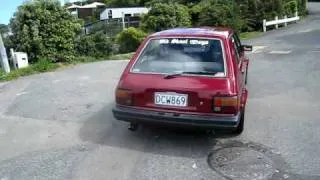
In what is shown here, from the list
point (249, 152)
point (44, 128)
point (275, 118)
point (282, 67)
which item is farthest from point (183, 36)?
point (282, 67)

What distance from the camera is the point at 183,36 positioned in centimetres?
584

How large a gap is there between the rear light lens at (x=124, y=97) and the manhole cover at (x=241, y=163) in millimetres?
1314

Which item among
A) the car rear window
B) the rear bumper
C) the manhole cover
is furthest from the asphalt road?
the car rear window

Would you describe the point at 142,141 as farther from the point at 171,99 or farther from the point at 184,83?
the point at 184,83

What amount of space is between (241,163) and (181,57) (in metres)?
1.66

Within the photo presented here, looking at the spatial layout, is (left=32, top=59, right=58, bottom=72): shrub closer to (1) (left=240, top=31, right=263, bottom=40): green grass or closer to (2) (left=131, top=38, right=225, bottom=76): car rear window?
(2) (left=131, top=38, right=225, bottom=76): car rear window

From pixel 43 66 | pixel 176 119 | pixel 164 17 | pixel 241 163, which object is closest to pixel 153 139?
pixel 176 119

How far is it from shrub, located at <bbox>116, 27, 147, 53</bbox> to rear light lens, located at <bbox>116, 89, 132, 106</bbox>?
12.8 meters

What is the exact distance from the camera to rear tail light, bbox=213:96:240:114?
5.16 meters

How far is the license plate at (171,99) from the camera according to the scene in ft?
17.4

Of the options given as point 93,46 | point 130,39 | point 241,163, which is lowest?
point 241,163

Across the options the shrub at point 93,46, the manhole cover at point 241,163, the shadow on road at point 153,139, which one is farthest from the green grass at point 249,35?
the manhole cover at point 241,163

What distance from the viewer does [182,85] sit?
17.4ft

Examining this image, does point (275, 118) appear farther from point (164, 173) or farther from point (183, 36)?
point (164, 173)
